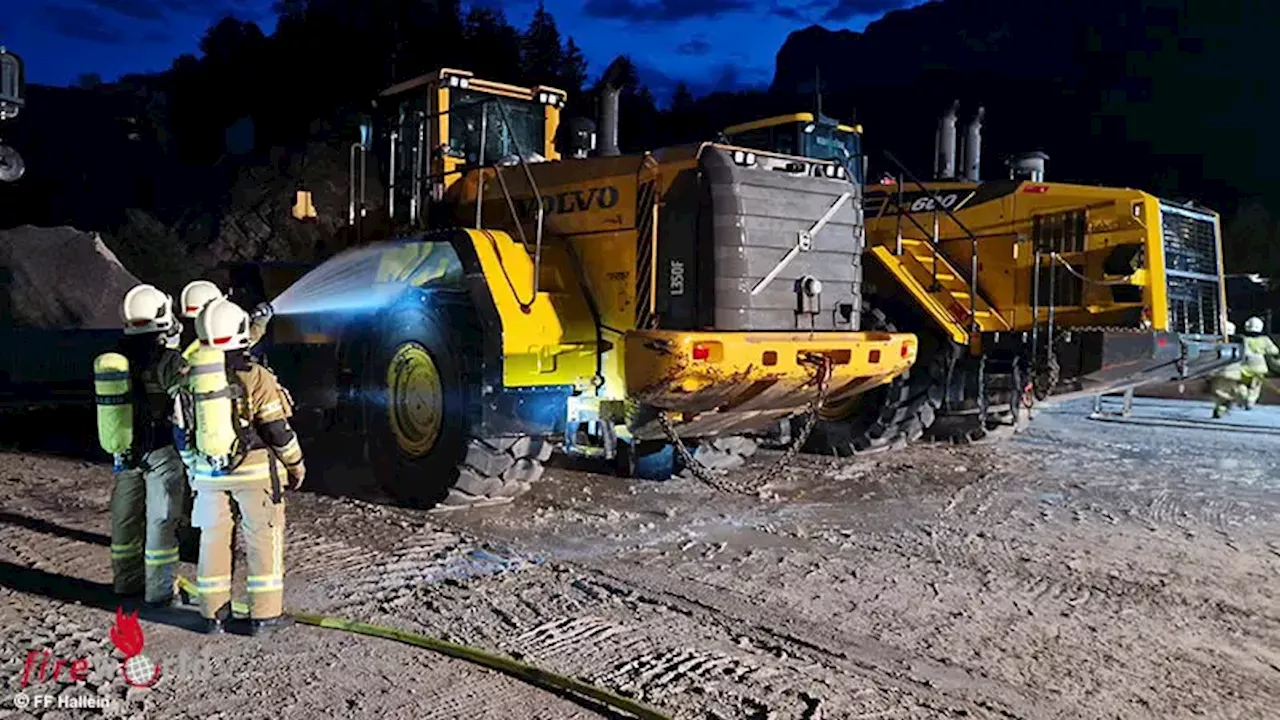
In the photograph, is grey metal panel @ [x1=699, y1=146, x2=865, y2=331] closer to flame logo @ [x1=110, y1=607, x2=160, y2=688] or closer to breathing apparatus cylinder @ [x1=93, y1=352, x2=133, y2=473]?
breathing apparatus cylinder @ [x1=93, y1=352, x2=133, y2=473]

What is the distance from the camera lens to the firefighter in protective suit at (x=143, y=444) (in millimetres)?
4723

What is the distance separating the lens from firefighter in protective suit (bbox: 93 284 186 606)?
4.72 m

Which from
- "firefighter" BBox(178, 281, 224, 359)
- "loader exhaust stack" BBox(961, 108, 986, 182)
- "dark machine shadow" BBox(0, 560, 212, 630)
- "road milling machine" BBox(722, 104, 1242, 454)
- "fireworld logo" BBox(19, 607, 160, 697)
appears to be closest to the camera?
"fireworld logo" BBox(19, 607, 160, 697)

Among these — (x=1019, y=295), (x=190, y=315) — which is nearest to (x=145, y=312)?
(x=190, y=315)

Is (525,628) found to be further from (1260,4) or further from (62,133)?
(1260,4)

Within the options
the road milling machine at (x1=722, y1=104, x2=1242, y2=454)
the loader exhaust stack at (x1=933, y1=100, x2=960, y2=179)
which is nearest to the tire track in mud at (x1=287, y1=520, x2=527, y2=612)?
the road milling machine at (x1=722, y1=104, x2=1242, y2=454)

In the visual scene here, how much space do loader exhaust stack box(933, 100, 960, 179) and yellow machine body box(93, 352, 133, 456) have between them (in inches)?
352

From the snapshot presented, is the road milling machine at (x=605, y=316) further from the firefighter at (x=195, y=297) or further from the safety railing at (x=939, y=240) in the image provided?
the safety railing at (x=939, y=240)

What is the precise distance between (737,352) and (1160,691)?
9.07 ft

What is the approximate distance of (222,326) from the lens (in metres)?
4.32

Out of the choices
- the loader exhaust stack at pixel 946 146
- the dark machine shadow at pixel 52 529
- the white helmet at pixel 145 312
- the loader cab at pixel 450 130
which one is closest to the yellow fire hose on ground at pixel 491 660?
the white helmet at pixel 145 312

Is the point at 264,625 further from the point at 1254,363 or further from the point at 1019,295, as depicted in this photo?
the point at 1254,363

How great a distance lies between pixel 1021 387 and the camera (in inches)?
379

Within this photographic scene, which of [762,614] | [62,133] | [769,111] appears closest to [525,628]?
[762,614]
